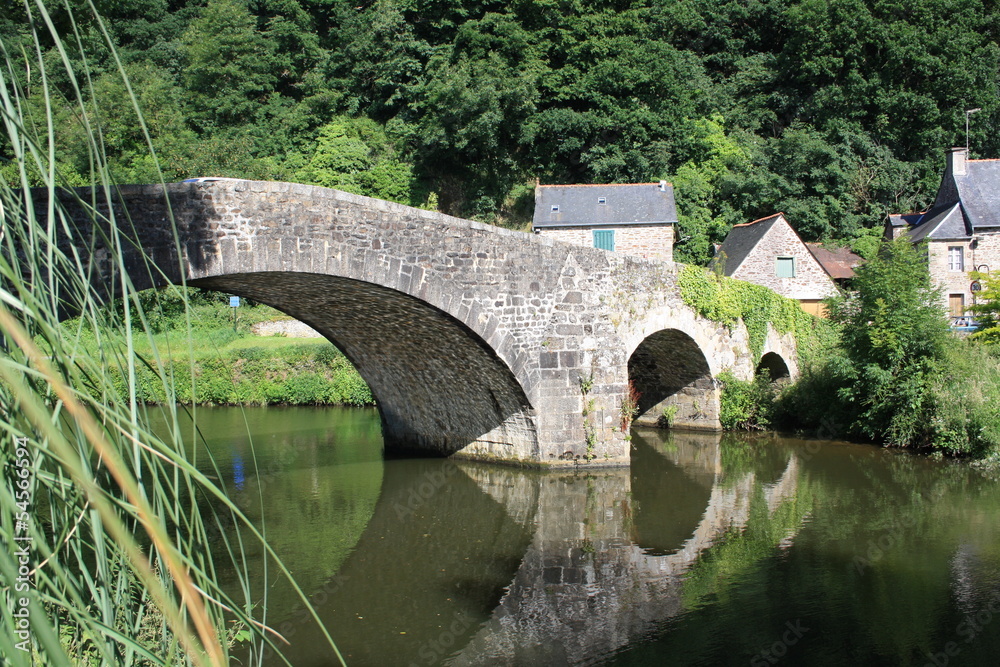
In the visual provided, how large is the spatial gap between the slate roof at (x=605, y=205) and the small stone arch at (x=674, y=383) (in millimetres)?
9836

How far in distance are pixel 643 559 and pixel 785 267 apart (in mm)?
18391

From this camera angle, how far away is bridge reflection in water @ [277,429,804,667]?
5457 millimetres

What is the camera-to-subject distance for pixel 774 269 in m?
23.4

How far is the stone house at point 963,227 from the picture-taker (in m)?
23.8

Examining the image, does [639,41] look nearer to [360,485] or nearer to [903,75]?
[903,75]

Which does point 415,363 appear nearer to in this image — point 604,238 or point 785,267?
point 604,238

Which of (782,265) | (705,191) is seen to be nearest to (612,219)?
(782,265)

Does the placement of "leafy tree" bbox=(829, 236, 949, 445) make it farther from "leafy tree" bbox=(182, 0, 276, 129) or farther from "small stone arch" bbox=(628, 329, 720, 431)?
"leafy tree" bbox=(182, 0, 276, 129)

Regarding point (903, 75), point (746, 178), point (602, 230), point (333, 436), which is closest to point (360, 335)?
point (333, 436)

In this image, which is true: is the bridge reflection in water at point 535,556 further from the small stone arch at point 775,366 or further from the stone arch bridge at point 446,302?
the small stone arch at point 775,366

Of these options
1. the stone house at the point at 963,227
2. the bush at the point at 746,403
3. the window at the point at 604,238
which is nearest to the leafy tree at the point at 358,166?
the window at the point at 604,238

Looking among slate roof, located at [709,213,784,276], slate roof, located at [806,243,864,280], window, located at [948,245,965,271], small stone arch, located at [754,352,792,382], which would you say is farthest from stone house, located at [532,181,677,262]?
window, located at [948,245,965,271]

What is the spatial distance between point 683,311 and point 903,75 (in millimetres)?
23165

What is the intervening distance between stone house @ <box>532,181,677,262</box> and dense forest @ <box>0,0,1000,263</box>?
301 centimetres
